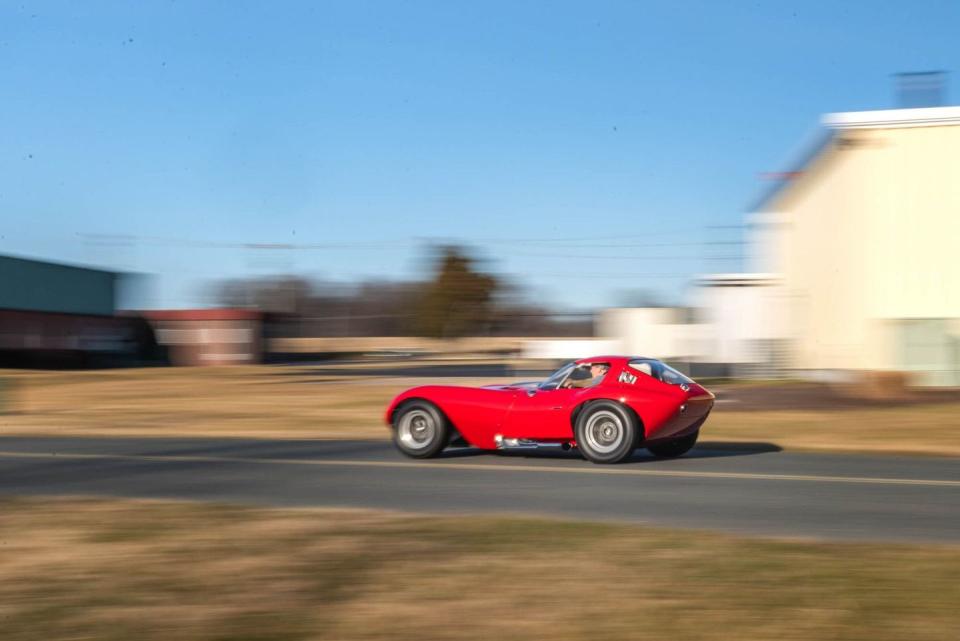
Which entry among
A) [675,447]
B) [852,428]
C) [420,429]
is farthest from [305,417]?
[852,428]

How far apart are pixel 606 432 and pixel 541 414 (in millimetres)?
774

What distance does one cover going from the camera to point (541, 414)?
40.8 ft

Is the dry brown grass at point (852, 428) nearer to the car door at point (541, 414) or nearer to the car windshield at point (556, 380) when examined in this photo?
the car windshield at point (556, 380)

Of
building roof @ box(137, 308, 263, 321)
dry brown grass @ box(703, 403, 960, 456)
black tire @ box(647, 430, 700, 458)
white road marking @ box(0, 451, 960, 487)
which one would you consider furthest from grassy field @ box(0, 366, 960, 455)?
building roof @ box(137, 308, 263, 321)

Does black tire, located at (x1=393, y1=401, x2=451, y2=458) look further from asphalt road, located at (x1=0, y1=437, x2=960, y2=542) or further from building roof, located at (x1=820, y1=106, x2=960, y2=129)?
building roof, located at (x1=820, y1=106, x2=960, y2=129)

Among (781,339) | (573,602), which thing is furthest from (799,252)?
(573,602)

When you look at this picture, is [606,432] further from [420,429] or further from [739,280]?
[739,280]

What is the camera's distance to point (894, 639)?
499cm

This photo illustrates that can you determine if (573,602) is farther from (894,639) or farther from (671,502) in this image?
(671,502)

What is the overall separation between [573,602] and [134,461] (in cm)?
883

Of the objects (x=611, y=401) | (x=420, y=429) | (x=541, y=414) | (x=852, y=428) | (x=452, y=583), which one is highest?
(x=611, y=401)

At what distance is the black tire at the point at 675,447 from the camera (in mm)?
12875

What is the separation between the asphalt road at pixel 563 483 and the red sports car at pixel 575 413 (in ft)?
0.89

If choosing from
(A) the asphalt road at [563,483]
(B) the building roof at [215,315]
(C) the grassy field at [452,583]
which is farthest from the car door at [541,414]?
(B) the building roof at [215,315]
